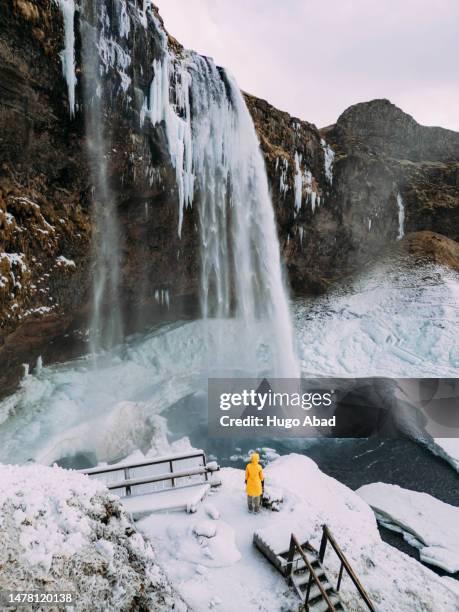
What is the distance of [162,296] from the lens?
19.6 meters

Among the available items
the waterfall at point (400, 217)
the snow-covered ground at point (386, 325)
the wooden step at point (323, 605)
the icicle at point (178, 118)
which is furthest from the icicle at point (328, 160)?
the wooden step at point (323, 605)

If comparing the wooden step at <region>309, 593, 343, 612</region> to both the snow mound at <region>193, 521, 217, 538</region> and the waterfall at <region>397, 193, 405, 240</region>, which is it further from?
the waterfall at <region>397, 193, 405, 240</region>

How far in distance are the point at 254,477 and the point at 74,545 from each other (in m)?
4.04

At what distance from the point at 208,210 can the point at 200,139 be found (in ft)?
11.2

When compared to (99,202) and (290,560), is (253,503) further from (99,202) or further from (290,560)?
(99,202)

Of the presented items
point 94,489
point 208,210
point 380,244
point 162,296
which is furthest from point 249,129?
point 94,489

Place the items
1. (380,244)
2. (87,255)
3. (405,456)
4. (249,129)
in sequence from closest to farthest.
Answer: (405,456) → (87,255) → (249,129) → (380,244)

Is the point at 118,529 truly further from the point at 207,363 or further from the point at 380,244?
the point at 380,244

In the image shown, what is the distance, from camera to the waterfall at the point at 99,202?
1170 cm

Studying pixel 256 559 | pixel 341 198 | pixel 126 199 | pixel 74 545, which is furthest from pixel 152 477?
pixel 341 198

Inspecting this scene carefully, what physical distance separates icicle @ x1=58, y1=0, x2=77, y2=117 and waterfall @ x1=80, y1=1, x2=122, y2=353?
37 centimetres

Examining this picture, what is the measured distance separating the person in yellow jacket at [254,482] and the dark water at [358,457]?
5880 mm

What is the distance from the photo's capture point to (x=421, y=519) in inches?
400

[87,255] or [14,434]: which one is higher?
[87,255]
